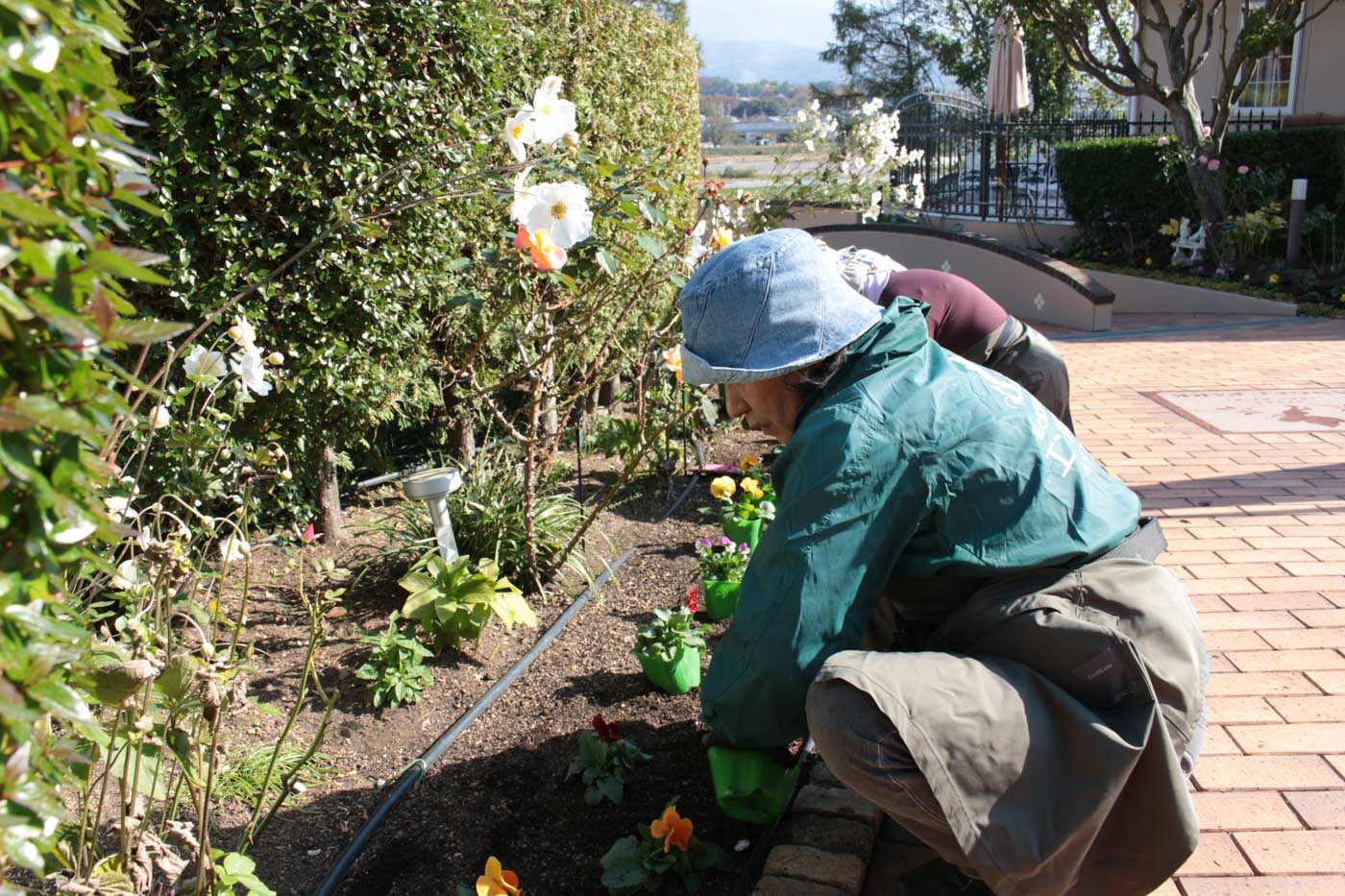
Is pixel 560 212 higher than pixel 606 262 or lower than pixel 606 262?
higher

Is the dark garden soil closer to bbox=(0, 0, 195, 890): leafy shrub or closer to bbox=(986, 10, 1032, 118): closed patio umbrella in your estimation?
bbox=(0, 0, 195, 890): leafy shrub

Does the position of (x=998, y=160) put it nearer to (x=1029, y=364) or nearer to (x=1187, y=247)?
(x=1187, y=247)

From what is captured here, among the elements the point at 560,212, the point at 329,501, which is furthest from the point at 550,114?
the point at 329,501

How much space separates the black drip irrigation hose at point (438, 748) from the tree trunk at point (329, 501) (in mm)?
1048

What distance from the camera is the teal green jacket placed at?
1.71 metres

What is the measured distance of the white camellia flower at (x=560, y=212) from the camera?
2281 millimetres

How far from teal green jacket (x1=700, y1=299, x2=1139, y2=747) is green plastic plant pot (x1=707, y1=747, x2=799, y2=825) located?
172 millimetres

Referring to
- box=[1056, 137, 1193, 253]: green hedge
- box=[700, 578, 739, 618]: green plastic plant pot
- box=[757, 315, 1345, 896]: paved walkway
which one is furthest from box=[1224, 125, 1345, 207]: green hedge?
box=[700, 578, 739, 618]: green plastic plant pot

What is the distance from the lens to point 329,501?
3775 millimetres

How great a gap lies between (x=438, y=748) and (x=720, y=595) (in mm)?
993

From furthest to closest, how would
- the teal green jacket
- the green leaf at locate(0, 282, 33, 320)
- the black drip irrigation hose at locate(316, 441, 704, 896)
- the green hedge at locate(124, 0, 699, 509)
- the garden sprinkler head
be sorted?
the garden sprinkler head
the green hedge at locate(124, 0, 699, 509)
the black drip irrigation hose at locate(316, 441, 704, 896)
the teal green jacket
the green leaf at locate(0, 282, 33, 320)

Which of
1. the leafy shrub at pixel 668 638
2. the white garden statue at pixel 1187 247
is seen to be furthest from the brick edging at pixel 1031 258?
the leafy shrub at pixel 668 638

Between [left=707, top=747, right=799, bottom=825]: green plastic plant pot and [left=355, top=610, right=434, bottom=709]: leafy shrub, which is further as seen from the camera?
[left=355, top=610, right=434, bottom=709]: leafy shrub

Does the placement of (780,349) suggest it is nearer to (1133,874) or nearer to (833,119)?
(1133,874)
